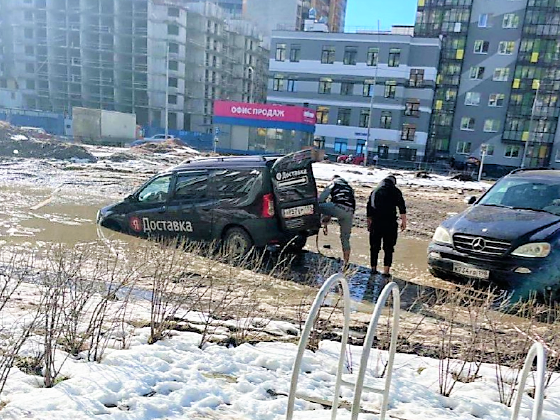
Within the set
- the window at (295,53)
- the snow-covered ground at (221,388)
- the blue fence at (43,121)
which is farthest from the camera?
the window at (295,53)

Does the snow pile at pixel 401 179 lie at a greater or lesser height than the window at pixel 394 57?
lesser

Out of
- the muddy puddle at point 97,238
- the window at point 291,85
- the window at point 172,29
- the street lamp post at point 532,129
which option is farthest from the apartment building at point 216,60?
the muddy puddle at point 97,238

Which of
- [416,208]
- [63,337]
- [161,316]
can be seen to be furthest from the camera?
[416,208]

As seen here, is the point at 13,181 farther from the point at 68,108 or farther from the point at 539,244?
the point at 68,108

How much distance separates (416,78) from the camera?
51.3 metres

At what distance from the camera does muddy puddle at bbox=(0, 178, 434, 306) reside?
7328 millimetres

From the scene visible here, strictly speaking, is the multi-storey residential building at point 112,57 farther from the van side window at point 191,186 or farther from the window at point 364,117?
the van side window at point 191,186

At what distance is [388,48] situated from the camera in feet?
167

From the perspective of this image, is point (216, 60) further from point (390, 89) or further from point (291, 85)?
point (390, 89)

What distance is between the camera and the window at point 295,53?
54.0m

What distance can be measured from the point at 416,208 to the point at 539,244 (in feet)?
34.5

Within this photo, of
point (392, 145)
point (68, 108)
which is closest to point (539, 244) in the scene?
point (392, 145)

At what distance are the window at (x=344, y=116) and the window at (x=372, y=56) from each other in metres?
5.80

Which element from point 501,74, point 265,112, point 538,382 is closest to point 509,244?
point 538,382
